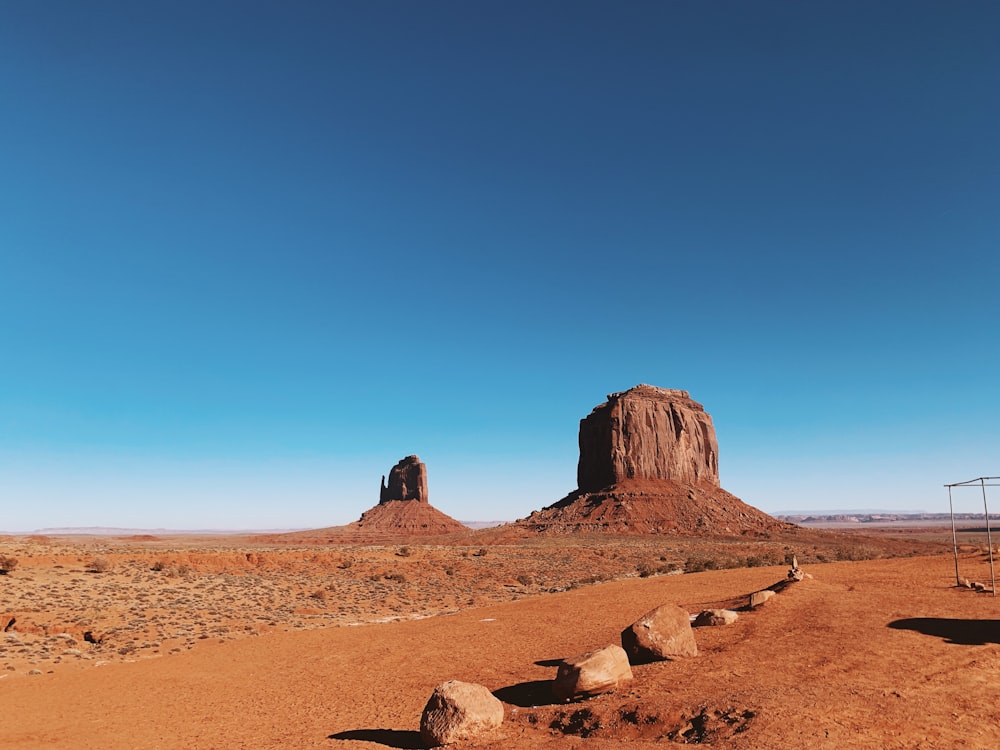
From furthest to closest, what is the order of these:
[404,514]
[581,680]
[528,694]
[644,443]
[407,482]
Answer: [407,482] < [404,514] < [644,443] < [528,694] < [581,680]

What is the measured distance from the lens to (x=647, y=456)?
378ft

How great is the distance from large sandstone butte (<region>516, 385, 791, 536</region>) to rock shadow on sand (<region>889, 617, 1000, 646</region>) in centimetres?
7358

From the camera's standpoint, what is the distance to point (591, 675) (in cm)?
1146

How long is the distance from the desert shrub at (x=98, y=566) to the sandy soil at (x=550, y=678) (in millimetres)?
9952

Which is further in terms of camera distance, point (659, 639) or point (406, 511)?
point (406, 511)

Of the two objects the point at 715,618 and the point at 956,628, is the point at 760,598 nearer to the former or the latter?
the point at 715,618

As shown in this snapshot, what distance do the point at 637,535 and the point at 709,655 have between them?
241 ft

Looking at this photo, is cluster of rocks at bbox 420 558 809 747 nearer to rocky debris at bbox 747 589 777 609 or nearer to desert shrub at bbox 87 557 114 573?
rocky debris at bbox 747 589 777 609

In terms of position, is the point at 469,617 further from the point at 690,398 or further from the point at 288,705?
the point at 690,398

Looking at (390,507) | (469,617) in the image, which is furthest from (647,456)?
(469,617)

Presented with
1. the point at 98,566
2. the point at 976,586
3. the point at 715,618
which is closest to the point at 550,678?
the point at 715,618

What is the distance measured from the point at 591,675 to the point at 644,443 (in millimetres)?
108499

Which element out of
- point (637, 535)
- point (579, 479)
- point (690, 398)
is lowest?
point (637, 535)

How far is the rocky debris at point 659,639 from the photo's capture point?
13.4 meters
